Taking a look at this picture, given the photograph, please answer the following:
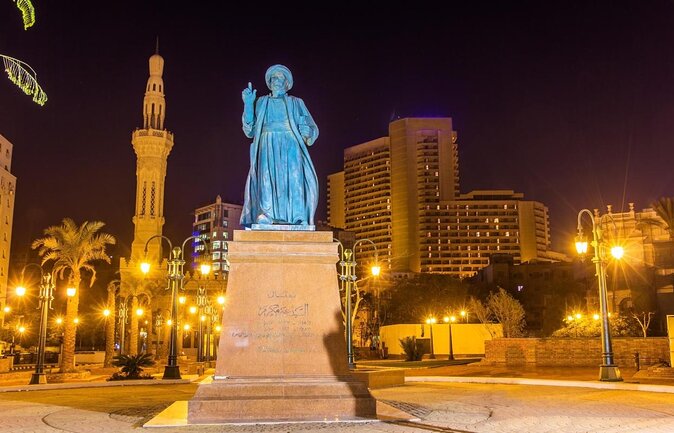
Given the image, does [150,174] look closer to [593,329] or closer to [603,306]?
[593,329]

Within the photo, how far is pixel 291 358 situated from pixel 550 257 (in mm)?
167401

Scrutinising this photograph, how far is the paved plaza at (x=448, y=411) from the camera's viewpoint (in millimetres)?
8930

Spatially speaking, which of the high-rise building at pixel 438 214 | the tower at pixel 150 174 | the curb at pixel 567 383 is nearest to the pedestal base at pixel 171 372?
the curb at pixel 567 383

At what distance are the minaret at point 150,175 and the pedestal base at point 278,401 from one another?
73.4m

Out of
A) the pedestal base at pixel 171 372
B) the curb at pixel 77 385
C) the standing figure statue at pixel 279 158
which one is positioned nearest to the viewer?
the standing figure statue at pixel 279 158

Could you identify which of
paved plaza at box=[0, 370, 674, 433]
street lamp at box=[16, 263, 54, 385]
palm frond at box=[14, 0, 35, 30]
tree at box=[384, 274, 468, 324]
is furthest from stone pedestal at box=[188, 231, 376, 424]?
tree at box=[384, 274, 468, 324]

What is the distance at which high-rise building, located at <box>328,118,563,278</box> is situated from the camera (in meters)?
160

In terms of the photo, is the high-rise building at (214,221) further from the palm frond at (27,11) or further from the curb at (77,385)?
the palm frond at (27,11)

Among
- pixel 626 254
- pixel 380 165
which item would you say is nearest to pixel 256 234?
pixel 626 254

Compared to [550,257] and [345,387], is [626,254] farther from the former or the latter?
[550,257]

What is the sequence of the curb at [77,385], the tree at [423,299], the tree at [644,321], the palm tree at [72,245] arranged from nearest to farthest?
1. the curb at [77,385]
2. the palm tree at [72,245]
3. the tree at [644,321]
4. the tree at [423,299]

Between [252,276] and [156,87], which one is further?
[156,87]

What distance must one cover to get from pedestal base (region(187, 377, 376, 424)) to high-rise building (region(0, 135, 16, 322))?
80.0m

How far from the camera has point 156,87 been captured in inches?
3442
